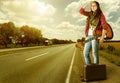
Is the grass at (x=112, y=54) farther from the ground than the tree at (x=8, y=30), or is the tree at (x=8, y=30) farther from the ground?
the tree at (x=8, y=30)

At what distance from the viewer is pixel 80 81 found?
7031mm

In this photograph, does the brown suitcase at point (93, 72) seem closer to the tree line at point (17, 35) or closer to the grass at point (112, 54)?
the grass at point (112, 54)

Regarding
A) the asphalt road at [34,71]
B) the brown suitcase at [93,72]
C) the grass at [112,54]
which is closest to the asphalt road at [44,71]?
the asphalt road at [34,71]

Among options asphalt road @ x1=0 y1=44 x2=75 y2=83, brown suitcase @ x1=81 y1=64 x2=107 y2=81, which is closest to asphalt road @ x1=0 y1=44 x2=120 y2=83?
asphalt road @ x1=0 y1=44 x2=75 y2=83

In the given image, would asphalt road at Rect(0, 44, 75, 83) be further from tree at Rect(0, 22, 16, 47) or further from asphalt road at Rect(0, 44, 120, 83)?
tree at Rect(0, 22, 16, 47)

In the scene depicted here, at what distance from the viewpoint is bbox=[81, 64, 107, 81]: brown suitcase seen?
6.54m

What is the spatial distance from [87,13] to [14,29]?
246ft

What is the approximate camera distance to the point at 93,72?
21.9 feet

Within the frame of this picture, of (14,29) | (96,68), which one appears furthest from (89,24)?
(14,29)

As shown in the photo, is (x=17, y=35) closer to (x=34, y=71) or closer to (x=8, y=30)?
(x=8, y=30)

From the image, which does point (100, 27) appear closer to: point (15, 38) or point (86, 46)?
point (86, 46)

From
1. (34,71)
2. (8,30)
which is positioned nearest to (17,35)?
(8,30)

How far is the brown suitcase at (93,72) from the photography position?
6.54 meters

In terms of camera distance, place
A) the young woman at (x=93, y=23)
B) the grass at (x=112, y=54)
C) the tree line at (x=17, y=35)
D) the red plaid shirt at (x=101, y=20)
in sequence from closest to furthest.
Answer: the red plaid shirt at (x=101, y=20) < the young woman at (x=93, y=23) < the grass at (x=112, y=54) < the tree line at (x=17, y=35)
